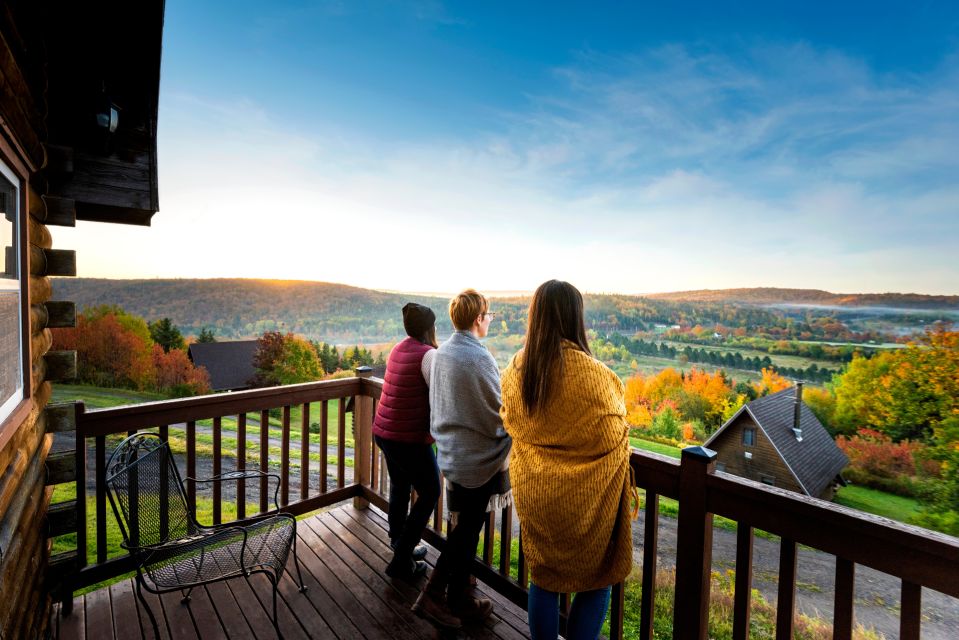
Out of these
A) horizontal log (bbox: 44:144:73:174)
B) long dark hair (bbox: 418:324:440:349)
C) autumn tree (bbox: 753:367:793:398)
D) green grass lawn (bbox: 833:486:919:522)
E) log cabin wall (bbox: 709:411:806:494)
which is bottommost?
green grass lawn (bbox: 833:486:919:522)

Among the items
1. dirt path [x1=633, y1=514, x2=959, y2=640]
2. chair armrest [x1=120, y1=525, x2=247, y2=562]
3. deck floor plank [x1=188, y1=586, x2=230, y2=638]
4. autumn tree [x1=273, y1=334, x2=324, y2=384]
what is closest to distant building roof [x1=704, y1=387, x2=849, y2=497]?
dirt path [x1=633, y1=514, x2=959, y2=640]

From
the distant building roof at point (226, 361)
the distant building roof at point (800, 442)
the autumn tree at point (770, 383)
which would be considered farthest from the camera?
the autumn tree at point (770, 383)

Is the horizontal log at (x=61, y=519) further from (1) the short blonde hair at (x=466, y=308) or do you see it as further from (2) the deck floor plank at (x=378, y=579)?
(1) the short blonde hair at (x=466, y=308)

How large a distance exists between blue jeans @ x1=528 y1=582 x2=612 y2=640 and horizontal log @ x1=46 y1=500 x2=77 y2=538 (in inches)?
86.8

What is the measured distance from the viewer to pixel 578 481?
1.34 metres

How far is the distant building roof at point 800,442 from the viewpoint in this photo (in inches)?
705

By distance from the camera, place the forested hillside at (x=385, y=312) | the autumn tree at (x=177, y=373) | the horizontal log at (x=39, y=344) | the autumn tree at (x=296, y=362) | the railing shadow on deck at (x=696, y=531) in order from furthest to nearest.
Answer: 1. the autumn tree at (x=296, y=362)
2. the autumn tree at (x=177, y=373)
3. the forested hillside at (x=385, y=312)
4. the horizontal log at (x=39, y=344)
5. the railing shadow on deck at (x=696, y=531)

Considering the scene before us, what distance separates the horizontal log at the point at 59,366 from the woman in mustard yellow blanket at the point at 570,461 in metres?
2.24

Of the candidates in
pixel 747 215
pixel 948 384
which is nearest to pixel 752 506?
pixel 948 384

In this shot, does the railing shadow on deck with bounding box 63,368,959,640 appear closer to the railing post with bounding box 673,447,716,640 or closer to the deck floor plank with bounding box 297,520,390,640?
the railing post with bounding box 673,447,716,640

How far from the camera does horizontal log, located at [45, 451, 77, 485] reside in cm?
200

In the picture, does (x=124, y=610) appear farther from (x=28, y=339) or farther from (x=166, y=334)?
(x=166, y=334)

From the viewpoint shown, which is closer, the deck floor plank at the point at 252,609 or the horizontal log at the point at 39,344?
the horizontal log at the point at 39,344

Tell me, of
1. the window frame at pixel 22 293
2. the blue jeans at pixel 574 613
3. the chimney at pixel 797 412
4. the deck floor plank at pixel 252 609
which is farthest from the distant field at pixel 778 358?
the window frame at pixel 22 293
